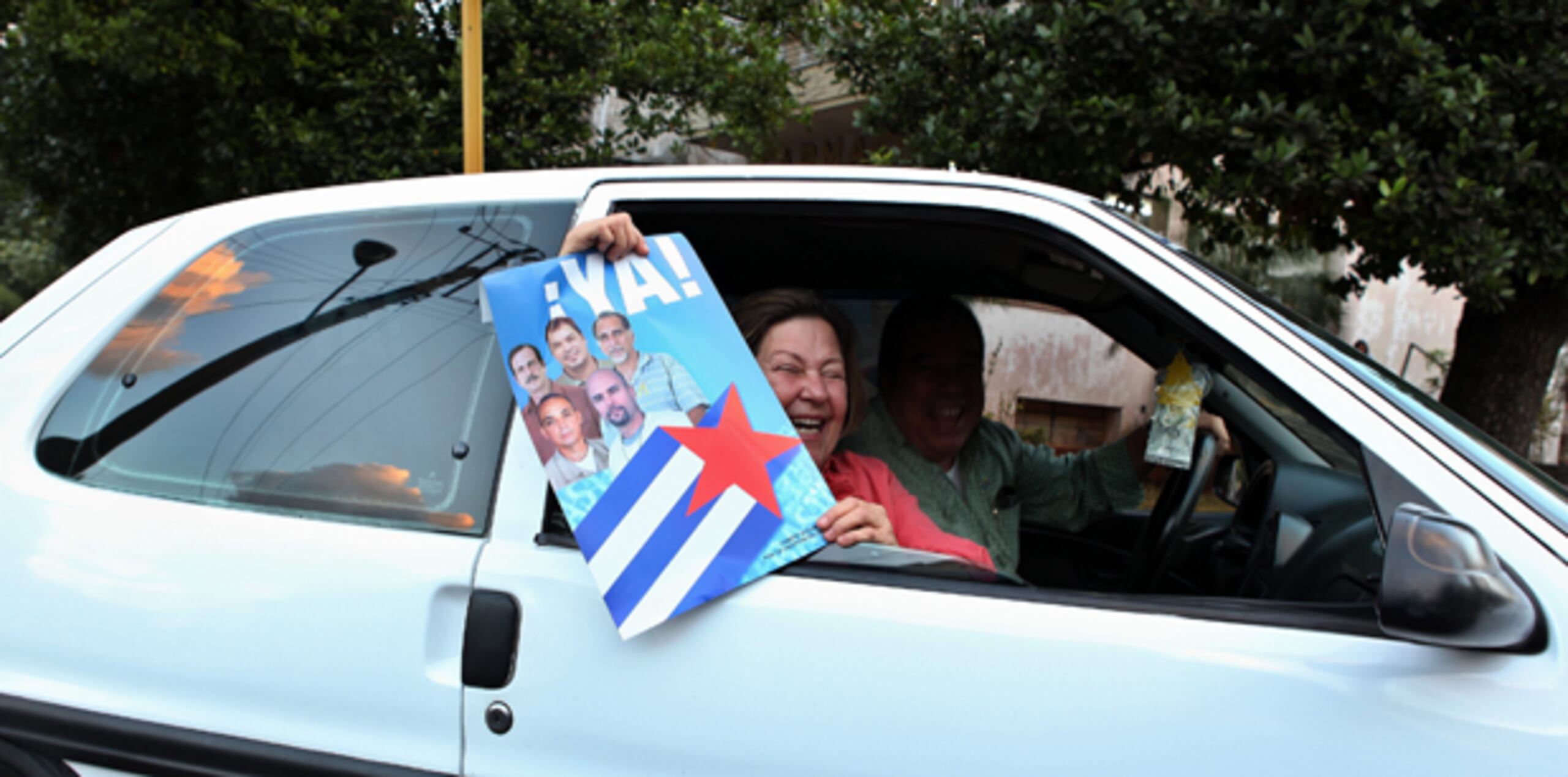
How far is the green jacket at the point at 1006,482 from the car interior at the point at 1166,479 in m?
0.09

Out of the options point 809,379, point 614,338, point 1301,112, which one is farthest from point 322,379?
point 1301,112

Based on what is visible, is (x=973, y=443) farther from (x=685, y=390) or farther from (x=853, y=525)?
(x=685, y=390)

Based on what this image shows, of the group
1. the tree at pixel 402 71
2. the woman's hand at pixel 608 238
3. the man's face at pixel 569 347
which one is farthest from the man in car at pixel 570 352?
the tree at pixel 402 71

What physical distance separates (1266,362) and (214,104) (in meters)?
8.24

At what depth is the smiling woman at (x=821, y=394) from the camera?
6.43ft

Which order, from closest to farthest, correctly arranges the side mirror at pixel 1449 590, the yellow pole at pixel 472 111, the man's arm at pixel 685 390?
the side mirror at pixel 1449 590 < the man's arm at pixel 685 390 < the yellow pole at pixel 472 111

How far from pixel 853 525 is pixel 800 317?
639 mm

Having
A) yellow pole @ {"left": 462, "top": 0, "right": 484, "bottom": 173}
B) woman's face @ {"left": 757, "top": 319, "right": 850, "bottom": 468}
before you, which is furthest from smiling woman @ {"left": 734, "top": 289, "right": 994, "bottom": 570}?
yellow pole @ {"left": 462, "top": 0, "right": 484, "bottom": 173}

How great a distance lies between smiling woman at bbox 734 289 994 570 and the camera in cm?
196

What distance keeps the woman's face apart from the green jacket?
0.68 ft

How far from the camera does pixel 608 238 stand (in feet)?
5.15

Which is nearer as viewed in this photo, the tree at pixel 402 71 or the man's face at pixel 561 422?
the man's face at pixel 561 422

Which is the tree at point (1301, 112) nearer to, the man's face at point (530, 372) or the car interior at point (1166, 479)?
the car interior at point (1166, 479)

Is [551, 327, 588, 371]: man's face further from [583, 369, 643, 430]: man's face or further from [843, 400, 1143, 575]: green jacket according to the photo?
[843, 400, 1143, 575]: green jacket
